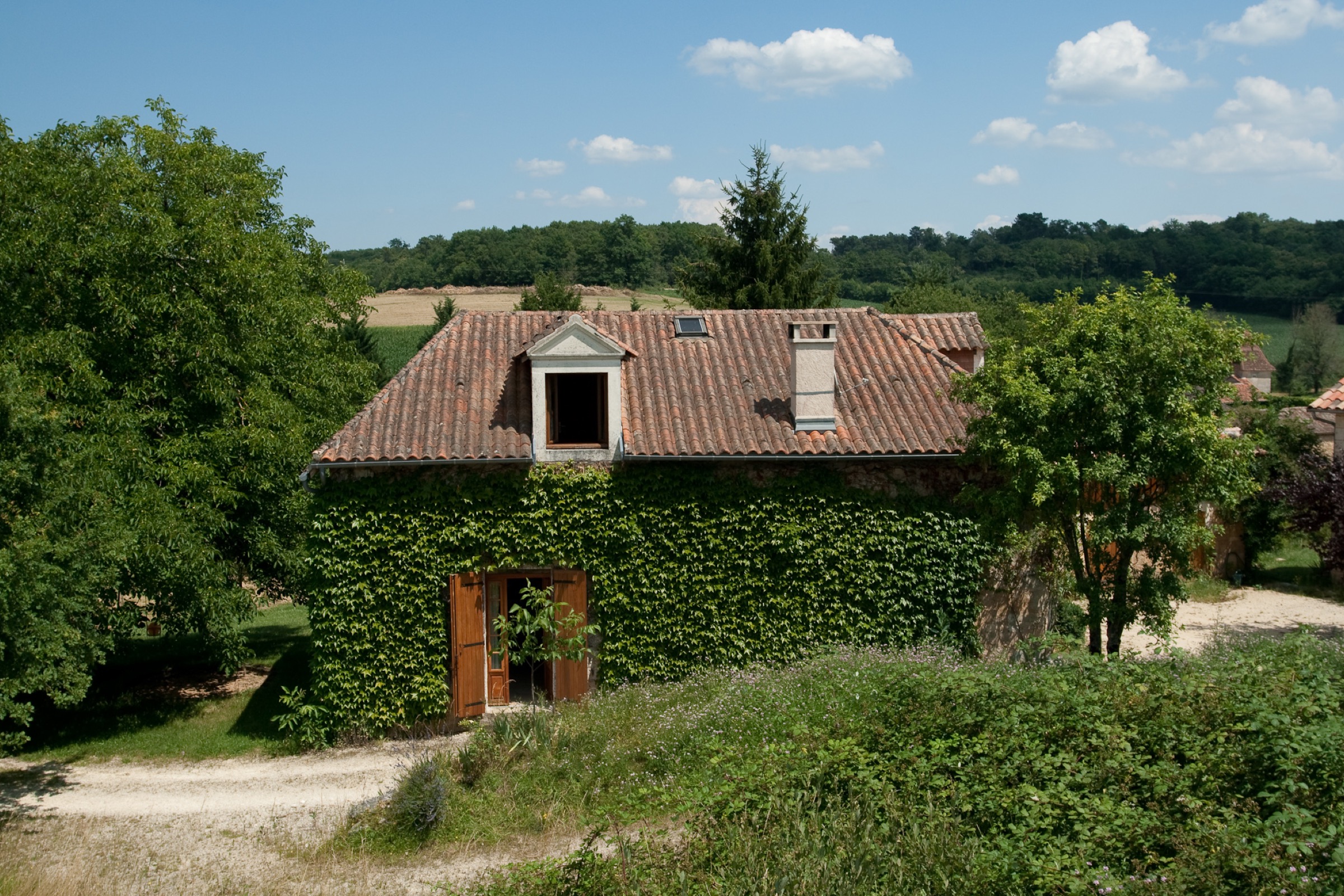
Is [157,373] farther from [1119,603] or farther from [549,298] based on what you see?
[549,298]

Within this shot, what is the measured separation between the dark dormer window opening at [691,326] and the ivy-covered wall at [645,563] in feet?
10.8

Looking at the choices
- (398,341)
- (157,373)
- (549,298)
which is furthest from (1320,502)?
(398,341)

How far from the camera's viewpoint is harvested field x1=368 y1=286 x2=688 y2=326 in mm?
55062

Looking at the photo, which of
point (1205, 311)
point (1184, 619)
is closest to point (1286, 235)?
point (1184, 619)

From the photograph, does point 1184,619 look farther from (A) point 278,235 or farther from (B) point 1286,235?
(B) point 1286,235

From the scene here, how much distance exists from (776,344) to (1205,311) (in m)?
6.44

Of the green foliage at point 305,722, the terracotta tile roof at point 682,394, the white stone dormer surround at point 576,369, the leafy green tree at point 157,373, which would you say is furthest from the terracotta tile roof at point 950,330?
the green foliage at point 305,722

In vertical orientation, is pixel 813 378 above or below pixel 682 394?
above

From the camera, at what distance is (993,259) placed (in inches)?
3819

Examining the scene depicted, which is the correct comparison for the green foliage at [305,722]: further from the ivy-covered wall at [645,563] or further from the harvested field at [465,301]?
the harvested field at [465,301]

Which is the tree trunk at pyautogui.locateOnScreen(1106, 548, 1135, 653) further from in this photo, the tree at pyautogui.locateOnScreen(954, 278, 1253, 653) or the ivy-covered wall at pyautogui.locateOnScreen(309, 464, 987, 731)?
the ivy-covered wall at pyautogui.locateOnScreen(309, 464, 987, 731)

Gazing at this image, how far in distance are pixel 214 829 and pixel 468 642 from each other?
12.8ft

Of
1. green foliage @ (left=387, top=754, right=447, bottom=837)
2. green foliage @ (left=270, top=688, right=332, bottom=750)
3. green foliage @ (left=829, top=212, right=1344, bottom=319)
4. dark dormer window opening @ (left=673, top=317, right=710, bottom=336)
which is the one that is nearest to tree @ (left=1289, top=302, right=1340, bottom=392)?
green foliage @ (left=829, top=212, right=1344, bottom=319)

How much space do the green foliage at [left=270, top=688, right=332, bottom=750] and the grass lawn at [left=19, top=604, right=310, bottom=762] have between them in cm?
33
